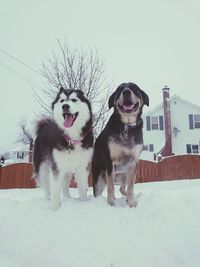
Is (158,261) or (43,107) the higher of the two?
(43,107)

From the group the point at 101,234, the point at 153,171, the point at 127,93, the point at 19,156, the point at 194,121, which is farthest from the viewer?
the point at 19,156

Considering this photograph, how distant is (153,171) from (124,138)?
12640mm

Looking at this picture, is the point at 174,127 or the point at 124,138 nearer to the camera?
the point at 124,138

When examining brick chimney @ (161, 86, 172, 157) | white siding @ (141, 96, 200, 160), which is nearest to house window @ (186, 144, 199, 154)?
white siding @ (141, 96, 200, 160)

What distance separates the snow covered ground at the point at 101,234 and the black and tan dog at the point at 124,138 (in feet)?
1.31

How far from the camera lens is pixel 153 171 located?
16.4 meters

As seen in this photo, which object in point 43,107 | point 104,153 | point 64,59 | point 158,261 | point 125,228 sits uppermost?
point 64,59

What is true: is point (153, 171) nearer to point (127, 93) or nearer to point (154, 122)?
point (154, 122)

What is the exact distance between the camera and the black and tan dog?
418 centimetres

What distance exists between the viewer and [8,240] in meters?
3.41

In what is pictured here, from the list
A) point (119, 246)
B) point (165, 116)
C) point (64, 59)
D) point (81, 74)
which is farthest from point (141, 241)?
point (165, 116)

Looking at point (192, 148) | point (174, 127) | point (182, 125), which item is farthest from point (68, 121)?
point (192, 148)

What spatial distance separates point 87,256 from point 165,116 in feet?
78.4

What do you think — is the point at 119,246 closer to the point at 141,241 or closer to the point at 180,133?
the point at 141,241
